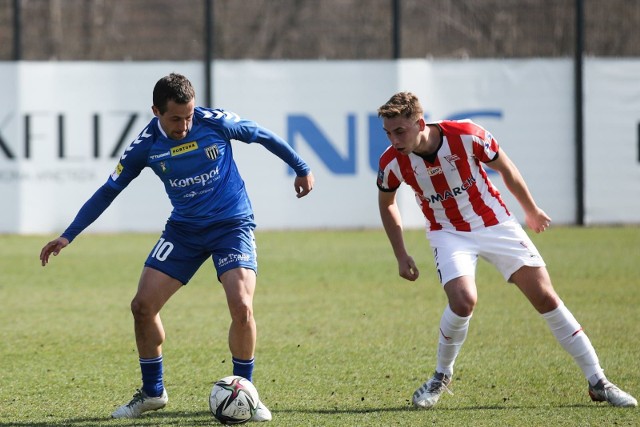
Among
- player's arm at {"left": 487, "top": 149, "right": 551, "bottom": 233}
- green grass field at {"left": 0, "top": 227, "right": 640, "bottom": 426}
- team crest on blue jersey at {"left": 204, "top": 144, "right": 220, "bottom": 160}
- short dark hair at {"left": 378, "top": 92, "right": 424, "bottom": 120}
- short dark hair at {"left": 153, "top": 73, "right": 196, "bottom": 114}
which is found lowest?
green grass field at {"left": 0, "top": 227, "right": 640, "bottom": 426}

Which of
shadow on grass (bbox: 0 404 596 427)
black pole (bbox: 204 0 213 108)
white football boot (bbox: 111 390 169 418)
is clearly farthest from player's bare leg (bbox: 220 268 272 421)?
black pole (bbox: 204 0 213 108)

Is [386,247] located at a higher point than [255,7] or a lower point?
lower

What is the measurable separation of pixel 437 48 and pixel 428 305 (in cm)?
1098

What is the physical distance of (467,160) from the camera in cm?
601

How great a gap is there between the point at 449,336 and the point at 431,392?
0.32m

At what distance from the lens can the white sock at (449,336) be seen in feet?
19.5

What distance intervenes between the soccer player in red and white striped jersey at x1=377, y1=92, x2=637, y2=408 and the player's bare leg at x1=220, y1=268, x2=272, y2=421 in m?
0.89

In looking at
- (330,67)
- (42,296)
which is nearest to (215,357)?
(42,296)

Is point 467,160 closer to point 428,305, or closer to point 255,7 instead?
point 428,305

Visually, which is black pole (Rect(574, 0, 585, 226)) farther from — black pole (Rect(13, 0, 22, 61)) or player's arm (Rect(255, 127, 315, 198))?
player's arm (Rect(255, 127, 315, 198))

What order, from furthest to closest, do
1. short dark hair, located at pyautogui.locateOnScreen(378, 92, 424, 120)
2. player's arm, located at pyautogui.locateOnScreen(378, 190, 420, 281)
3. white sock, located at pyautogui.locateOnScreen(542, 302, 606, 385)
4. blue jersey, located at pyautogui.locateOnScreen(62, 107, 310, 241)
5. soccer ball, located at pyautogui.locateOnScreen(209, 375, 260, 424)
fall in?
player's arm, located at pyautogui.locateOnScreen(378, 190, 420, 281)
white sock, located at pyautogui.locateOnScreen(542, 302, 606, 385)
blue jersey, located at pyautogui.locateOnScreen(62, 107, 310, 241)
short dark hair, located at pyautogui.locateOnScreen(378, 92, 424, 120)
soccer ball, located at pyautogui.locateOnScreen(209, 375, 260, 424)

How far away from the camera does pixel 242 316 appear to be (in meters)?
5.59

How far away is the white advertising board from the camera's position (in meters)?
16.4

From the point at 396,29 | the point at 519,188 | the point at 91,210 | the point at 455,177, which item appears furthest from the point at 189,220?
the point at 396,29
